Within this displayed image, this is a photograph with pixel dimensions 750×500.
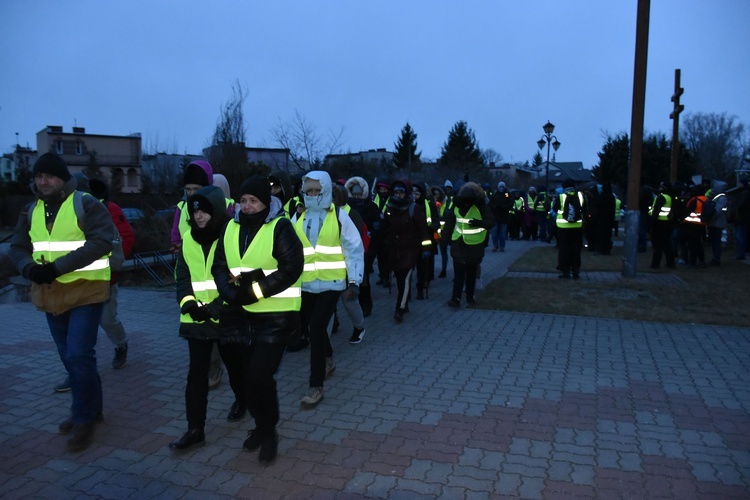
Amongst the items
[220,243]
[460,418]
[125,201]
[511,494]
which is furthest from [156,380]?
[125,201]

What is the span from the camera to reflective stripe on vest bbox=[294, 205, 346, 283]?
214 inches

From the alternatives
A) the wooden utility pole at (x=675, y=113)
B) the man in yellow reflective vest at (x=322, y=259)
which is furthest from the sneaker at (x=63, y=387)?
the wooden utility pole at (x=675, y=113)

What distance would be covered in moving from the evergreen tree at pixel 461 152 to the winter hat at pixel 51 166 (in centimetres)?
4108

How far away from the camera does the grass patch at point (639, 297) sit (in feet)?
28.5

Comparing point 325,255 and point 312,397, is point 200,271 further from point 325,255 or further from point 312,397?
point 312,397

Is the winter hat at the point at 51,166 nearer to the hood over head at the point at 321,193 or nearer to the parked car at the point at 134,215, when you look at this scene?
the hood over head at the point at 321,193

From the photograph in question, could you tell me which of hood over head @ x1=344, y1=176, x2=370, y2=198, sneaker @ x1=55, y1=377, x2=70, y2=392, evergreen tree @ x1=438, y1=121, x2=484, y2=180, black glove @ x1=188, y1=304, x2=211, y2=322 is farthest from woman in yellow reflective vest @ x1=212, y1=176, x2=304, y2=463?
evergreen tree @ x1=438, y1=121, x2=484, y2=180

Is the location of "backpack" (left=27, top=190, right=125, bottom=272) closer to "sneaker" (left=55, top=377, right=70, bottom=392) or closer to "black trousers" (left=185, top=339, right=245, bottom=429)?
"black trousers" (left=185, top=339, right=245, bottom=429)

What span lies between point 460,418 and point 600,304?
5.37 m

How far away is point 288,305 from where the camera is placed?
13.6 feet

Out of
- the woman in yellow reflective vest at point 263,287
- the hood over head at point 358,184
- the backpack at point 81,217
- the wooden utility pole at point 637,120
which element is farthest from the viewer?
the wooden utility pole at point 637,120

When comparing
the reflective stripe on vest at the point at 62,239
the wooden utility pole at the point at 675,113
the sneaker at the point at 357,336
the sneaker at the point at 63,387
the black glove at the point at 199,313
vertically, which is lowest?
the sneaker at the point at 63,387

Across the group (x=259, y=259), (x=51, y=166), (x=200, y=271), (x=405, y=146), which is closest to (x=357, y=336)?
(x=200, y=271)

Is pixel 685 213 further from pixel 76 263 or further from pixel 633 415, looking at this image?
pixel 76 263
